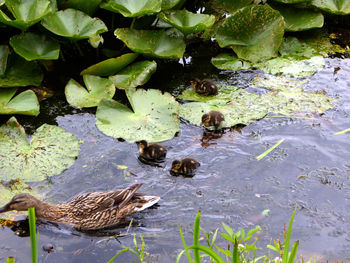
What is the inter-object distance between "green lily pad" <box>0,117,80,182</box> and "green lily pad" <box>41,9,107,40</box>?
53.6 inches

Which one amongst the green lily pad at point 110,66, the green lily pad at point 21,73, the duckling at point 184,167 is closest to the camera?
the duckling at point 184,167

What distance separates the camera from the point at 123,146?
Result: 5.42 m

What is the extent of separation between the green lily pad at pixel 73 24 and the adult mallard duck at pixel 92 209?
252 cm

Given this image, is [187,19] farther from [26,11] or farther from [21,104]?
[21,104]

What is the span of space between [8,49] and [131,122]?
200cm

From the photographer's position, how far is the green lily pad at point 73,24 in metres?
6.11

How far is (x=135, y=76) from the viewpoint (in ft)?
20.8

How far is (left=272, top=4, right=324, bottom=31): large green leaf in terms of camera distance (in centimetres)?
737

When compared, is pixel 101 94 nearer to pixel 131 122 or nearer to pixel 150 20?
pixel 131 122

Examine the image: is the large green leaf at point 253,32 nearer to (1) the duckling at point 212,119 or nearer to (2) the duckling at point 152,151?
(1) the duckling at point 212,119

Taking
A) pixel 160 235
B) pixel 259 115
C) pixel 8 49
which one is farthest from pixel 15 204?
Answer: pixel 259 115

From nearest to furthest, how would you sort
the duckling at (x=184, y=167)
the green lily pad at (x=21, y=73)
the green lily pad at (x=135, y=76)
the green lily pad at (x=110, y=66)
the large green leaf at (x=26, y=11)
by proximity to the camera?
the duckling at (x=184, y=167) → the large green leaf at (x=26, y=11) → the green lily pad at (x=21, y=73) → the green lily pad at (x=110, y=66) → the green lily pad at (x=135, y=76)

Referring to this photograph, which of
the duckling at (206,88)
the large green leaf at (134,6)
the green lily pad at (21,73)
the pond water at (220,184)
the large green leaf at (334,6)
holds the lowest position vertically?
the pond water at (220,184)

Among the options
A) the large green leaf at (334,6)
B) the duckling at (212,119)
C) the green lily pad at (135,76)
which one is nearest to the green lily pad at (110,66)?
the green lily pad at (135,76)
